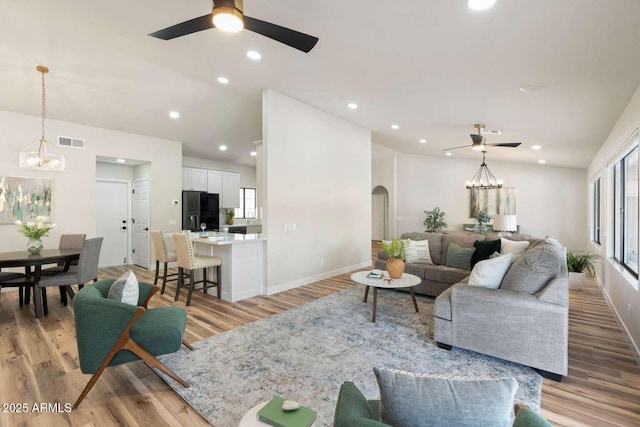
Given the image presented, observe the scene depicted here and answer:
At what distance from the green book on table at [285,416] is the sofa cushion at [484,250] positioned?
4004mm

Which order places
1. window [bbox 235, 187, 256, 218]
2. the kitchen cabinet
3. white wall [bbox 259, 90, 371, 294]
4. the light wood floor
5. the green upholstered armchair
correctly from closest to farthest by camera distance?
the light wood floor → the green upholstered armchair → white wall [bbox 259, 90, 371, 294] → the kitchen cabinet → window [bbox 235, 187, 256, 218]

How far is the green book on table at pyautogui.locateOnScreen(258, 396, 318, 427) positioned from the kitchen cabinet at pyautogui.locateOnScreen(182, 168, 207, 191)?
295 inches

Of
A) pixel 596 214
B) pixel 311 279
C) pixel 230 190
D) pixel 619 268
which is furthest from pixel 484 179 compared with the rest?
pixel 230 190

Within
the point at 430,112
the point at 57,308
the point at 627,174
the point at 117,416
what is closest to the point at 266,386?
the point at 117,416

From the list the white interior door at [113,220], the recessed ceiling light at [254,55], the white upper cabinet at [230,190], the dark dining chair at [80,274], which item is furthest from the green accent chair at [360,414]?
Result: the white upper cabinet at [230,190]

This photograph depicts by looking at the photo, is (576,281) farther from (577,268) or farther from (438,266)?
(438,266)

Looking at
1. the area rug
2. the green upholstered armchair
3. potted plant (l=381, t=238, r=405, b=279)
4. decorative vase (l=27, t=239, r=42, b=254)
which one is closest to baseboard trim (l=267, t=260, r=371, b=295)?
the area rug

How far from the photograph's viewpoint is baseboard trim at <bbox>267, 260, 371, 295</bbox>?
484 cm

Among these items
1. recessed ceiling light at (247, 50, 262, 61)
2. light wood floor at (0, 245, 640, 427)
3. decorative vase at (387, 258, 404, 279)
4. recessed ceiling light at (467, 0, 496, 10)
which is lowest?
light wood floor at (0, 245, 640, 427)

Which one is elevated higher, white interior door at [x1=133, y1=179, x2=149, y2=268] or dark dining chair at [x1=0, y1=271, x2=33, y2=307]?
white interior door at [x1=133, y1=179, x2=149, y2=268]

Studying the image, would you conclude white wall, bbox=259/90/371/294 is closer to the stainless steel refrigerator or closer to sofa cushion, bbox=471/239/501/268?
sofa cushion, bbox=471/239/501/268

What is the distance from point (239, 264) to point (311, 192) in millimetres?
1800

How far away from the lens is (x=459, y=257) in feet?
15.1

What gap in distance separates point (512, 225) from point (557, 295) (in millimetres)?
3216
